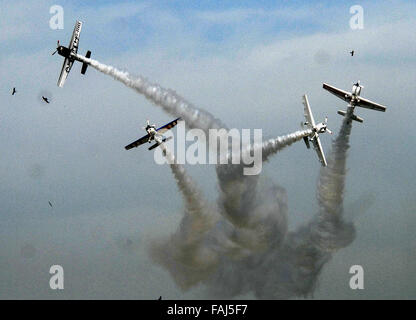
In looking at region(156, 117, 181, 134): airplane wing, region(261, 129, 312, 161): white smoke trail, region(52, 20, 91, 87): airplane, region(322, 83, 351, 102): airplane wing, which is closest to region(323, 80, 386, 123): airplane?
region(322, 83, 351, 102): airplane wing

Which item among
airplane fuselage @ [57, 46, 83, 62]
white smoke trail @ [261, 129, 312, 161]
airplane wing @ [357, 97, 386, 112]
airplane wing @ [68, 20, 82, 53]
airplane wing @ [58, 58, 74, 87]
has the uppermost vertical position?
airplane wing @ [68, 20, 82, 53]

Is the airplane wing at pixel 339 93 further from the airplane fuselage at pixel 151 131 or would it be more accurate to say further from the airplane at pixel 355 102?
the airplane fuselage at pixel 151 131

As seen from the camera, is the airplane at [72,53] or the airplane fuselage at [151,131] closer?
the airplane fuselage at [151,131]

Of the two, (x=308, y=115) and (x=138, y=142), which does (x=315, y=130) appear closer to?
(x=308, y=115)

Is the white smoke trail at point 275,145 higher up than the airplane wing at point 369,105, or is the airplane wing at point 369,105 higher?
the airplane wing at point 369,105

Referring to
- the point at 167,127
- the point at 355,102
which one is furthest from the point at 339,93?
the point at 167,127

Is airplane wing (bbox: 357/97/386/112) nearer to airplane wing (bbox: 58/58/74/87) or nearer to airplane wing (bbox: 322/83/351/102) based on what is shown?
airplane wing (bbox: 322/83/351/102)

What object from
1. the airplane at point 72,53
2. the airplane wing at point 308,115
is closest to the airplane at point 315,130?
the airplane wing at point 308,115

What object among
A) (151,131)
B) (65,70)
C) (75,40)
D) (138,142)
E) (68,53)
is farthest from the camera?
(65,70)

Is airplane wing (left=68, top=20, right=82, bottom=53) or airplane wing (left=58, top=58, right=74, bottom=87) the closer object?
airplane wing (left=68, top=20, right=82, bottom=53)
